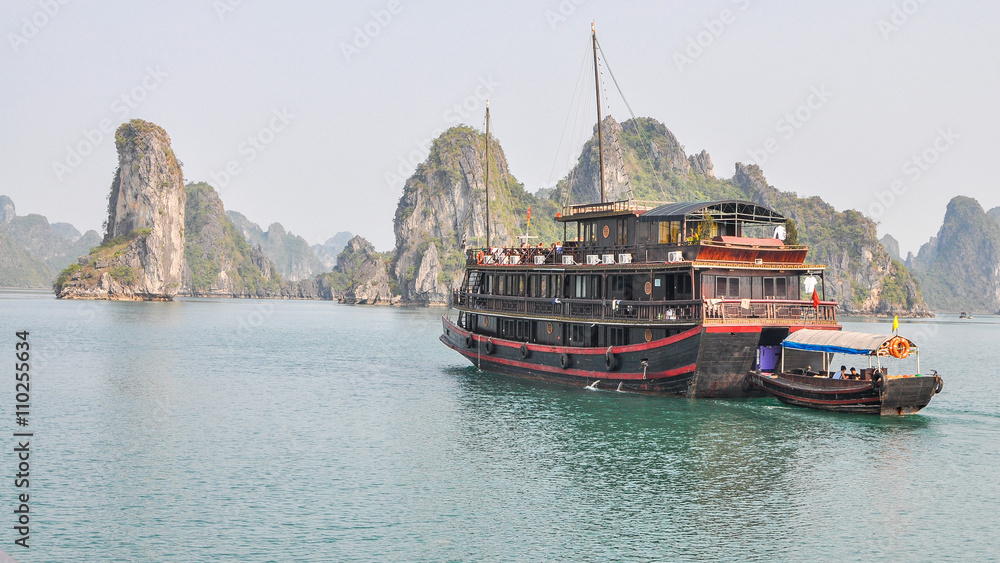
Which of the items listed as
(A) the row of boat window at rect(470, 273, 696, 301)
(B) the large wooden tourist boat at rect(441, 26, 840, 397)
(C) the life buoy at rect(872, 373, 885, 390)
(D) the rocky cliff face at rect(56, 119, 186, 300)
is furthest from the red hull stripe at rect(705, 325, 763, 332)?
(D) the rocky cliff face at rect(56, 119, 186, 300)

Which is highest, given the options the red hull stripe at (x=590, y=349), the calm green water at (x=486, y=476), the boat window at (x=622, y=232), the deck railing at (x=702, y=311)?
the boat window at (x=622, y=232)

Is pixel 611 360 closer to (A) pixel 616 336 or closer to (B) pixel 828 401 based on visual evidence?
(A) pixel 616 336

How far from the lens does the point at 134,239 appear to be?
193 m

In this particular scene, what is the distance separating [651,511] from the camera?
2138 centimetres

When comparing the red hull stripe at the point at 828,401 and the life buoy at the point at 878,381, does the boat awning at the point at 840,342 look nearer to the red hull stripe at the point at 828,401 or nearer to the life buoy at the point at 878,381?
the life buoy at the point at 878,381

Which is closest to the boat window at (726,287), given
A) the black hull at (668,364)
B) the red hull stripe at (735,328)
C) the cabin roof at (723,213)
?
the red hull stripe at (735,328)

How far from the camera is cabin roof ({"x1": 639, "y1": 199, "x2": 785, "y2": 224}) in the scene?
3622 cm

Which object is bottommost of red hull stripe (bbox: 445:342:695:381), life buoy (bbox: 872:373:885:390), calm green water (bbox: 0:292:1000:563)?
calm green water (bbox: 0:292:1000:563)

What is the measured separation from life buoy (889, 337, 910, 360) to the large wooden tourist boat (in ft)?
11.9

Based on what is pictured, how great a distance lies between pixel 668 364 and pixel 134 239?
18329 cm

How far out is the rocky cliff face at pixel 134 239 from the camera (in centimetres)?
18388

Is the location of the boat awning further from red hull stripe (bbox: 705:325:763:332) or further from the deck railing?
red hull stripe (bbox: 705:325:763:332)

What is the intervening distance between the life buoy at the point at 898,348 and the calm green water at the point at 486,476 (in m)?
2.94

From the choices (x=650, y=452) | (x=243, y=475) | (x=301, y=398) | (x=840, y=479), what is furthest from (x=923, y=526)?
(x=301, y=398)
